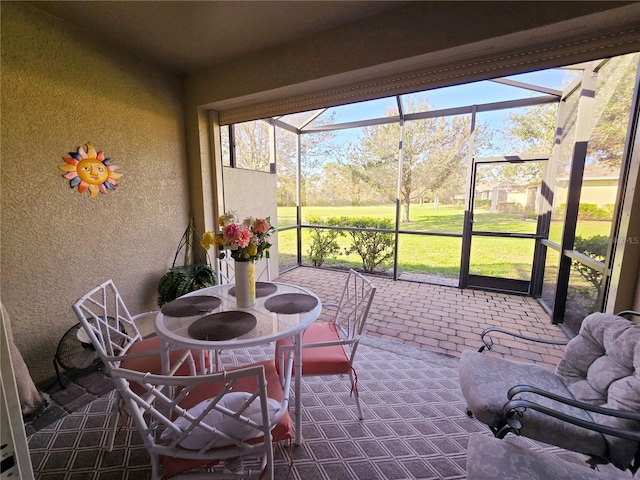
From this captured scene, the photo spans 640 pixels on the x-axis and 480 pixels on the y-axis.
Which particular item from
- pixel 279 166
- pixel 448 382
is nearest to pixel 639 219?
pixel 448 382

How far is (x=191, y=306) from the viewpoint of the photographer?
1.70m

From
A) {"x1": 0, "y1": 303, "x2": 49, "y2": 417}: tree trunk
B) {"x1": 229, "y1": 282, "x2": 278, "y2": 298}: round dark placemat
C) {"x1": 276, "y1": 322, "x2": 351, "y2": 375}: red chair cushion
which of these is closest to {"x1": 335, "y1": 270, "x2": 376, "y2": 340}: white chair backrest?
{"x1": 276, "y1": 322, "x2": 351, "y2": 375}: red chair cushion

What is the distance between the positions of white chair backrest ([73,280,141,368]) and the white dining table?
1.12 ft

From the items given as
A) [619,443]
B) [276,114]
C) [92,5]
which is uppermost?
[92,5]

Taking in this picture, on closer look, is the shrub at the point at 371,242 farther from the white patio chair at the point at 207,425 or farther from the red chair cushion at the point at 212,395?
the white patio chair at the point at 207,425

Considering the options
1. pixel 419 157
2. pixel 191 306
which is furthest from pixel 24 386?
pixel 419 157

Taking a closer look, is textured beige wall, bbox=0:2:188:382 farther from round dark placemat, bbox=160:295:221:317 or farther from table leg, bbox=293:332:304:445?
table leg, bbox=293:332:304:445

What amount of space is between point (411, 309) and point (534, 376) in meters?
1.83

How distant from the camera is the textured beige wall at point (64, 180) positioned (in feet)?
5.67

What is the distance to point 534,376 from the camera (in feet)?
5.10

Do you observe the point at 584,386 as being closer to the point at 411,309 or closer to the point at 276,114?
the point at 411,309

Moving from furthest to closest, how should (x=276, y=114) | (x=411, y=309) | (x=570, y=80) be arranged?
(x=411, y=309)
(x=570, y=80)
(x=276, y=114)

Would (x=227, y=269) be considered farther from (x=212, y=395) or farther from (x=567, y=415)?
(x=567, y=415)

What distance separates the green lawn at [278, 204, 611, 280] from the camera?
3785 mm
